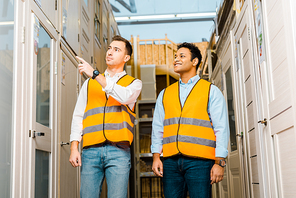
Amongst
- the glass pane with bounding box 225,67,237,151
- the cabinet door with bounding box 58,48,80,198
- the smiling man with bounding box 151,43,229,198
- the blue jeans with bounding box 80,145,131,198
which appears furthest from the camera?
the glass pane with bounding box 225,67,237,151

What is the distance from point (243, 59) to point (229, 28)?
748 millimetres

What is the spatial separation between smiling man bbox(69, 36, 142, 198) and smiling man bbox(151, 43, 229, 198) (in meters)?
0.26

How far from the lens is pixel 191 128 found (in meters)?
1.87

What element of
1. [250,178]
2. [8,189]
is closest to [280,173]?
[250,178]

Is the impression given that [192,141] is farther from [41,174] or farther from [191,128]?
[41,174]

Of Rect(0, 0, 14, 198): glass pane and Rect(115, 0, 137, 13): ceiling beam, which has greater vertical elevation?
Rect(115, 0, 137, 13): ceiling beam

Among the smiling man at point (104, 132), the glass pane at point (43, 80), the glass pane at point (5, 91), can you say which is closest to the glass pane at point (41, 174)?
the glass pane at point (43, 80)

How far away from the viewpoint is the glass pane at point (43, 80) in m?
2.23

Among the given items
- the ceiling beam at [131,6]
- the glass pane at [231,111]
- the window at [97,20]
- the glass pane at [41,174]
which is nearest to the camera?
the glass pane at [41,174]

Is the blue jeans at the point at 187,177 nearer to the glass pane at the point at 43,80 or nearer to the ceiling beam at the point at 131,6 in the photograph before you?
the glass pane at the point at 43,80

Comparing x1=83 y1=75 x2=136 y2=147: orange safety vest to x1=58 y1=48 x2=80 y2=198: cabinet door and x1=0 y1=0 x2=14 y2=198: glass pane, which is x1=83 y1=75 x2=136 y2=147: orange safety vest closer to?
x1=0 y1=0 x2=14 y2=198: glass pane

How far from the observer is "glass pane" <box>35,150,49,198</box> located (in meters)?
2.18

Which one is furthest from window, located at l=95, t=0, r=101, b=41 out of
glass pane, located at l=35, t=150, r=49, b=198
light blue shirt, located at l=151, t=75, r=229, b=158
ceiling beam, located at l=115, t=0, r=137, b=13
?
light blue shirt, located at l=151, t=75, r=229, b=158

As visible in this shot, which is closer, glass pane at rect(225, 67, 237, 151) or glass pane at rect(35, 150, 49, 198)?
glass pane at rect(35, 150, 49, 198)
